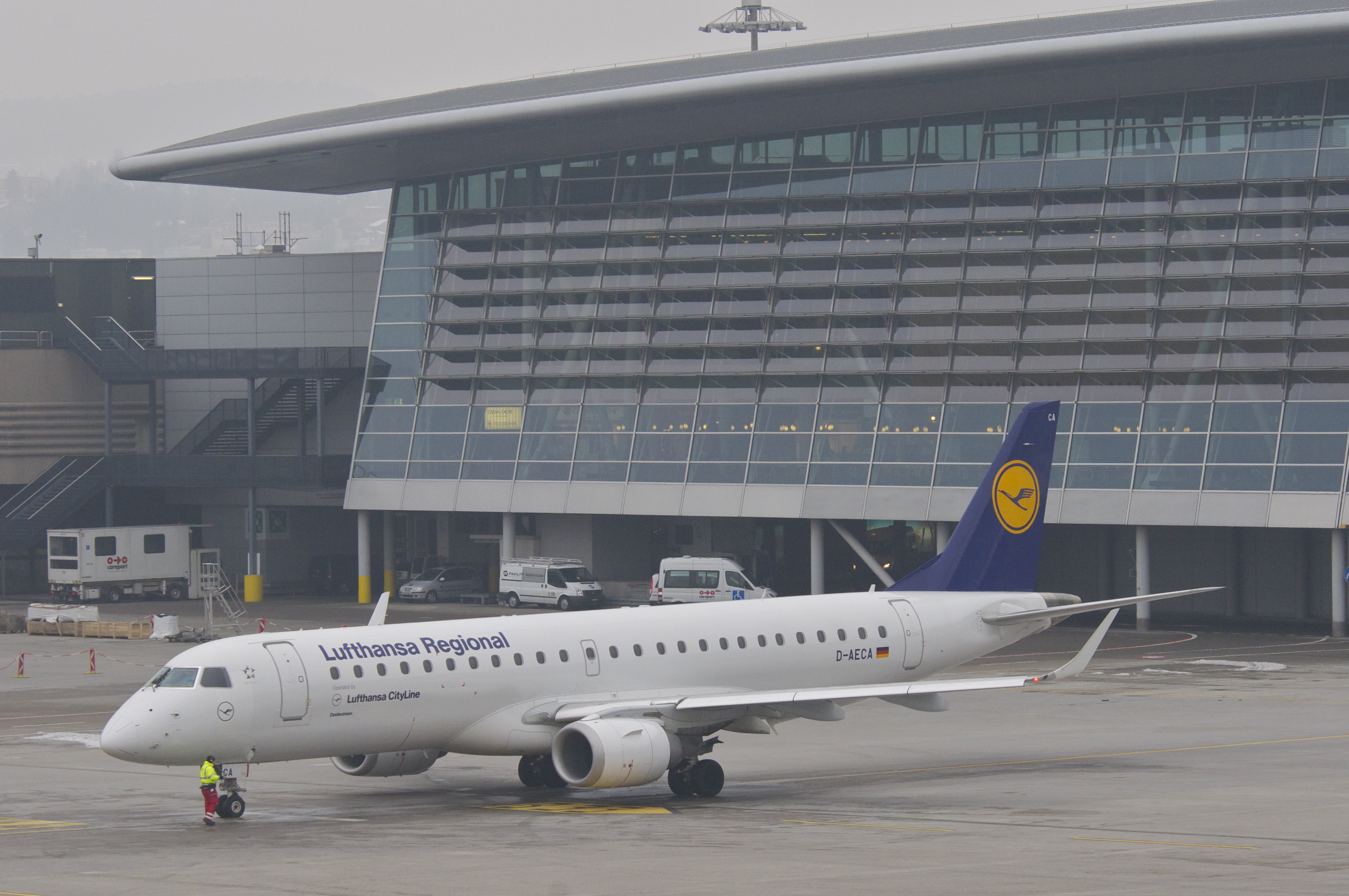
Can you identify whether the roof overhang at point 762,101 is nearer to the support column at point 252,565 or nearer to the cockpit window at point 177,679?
the support column at point 252,565

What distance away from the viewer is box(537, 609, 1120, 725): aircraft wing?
31047 mm

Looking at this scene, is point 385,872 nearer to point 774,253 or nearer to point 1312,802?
point 1312,802

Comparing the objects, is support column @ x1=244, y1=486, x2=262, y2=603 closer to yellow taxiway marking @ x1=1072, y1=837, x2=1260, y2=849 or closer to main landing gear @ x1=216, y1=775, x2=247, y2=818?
main landing gear @ x1=216, y1=775, x2=247, y2=818

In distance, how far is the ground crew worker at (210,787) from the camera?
28656 mm

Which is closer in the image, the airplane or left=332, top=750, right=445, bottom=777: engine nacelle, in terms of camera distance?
the airplane

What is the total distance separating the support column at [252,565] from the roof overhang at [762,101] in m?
16.0

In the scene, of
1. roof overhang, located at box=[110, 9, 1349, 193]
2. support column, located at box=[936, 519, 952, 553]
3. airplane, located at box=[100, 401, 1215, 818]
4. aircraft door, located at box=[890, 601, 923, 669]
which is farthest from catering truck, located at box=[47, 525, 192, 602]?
aircraft door, located at box=[890, 601, 923, 669]

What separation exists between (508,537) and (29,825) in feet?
167

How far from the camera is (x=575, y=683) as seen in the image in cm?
3212

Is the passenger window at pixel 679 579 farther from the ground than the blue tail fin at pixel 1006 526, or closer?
closer

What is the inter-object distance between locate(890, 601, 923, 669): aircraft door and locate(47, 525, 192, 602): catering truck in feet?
186

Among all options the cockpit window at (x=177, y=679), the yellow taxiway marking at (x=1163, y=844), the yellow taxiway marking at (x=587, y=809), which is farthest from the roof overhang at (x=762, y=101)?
the cockpit window at (x=177, y=679)

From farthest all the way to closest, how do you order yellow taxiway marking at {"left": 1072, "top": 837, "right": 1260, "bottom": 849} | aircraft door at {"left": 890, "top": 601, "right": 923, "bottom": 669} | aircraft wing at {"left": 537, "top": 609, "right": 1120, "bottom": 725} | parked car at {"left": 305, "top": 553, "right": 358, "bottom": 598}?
parked car at {"left": 305, "top": 553, "right": 358, "bottom": 598}
aircraft door at {"left": 890, "top": 601, "right": 923, "bottom": 669}
aircraft wing at {"left": 537, "top": 609, "right": 1120, "bottom": 725}
yellow taxiway marking at {"left": 1072, "top": 837, "right": 1260, "bottom": 849}

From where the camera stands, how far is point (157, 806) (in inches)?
1251
